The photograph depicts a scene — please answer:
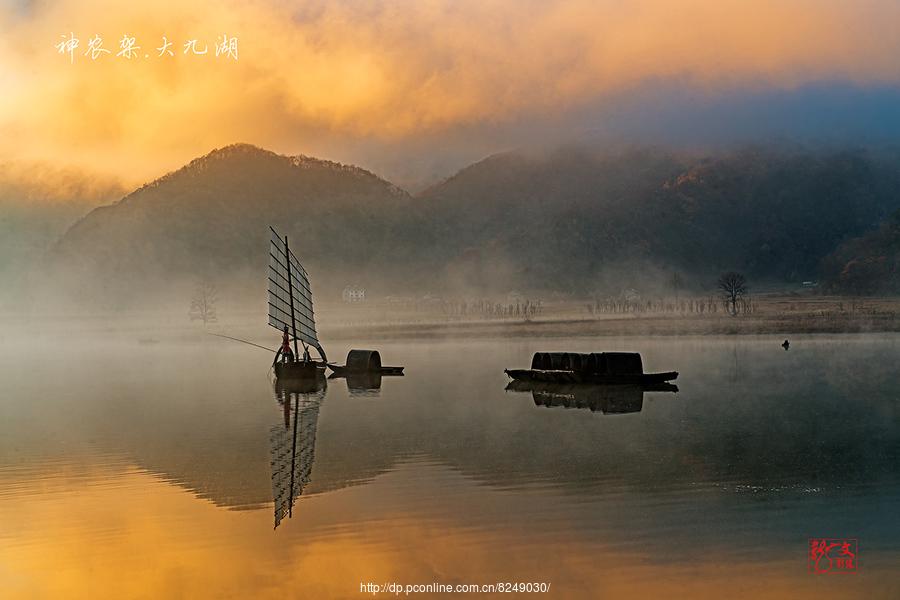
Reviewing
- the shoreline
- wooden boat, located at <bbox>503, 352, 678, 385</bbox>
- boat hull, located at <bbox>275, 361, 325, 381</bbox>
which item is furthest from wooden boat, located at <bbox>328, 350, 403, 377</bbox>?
the shoreline

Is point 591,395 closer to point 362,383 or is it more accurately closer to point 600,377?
point 600,377

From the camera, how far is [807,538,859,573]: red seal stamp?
1520 centimetres

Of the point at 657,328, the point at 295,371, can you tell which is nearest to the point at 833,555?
the point at 295,371

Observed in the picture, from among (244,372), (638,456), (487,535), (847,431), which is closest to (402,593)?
(487,535)

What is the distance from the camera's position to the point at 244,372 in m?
63.1

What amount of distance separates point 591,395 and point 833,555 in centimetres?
2657

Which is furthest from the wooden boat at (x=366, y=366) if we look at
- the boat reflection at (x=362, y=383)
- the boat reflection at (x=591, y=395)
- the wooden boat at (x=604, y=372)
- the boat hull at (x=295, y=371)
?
the wooden boat at (x=604, y=372)

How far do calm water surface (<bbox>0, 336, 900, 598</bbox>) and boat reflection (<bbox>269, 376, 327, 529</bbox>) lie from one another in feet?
0.32

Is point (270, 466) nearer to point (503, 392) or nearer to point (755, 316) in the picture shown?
point (503, 392)

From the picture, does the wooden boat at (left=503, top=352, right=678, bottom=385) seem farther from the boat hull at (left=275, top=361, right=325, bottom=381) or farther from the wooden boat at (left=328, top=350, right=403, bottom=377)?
the boat hull at (left=275, top=361, right=325, bottom=381)

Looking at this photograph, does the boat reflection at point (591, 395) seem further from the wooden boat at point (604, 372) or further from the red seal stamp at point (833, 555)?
the red seal stamp at point (833, 555)

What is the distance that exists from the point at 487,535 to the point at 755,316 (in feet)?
392

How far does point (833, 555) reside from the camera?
1577 centimetres

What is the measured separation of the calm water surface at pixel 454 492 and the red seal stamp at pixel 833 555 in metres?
0.19
